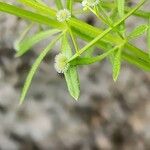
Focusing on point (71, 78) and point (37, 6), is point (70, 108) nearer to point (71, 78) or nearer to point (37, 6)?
point (71, 78)

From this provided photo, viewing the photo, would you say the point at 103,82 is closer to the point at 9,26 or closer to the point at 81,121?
the point at 81,121

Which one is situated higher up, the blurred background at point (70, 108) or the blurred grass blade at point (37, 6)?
the blurred background at point (70, 108)

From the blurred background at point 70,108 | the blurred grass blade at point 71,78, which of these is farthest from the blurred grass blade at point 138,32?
the blurred background at point 70,108

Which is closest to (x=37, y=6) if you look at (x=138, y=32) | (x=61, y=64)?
(x=61, y=64)

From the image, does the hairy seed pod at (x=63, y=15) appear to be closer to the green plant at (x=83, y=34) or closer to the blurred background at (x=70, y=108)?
the green plant at (x=83, y=34)

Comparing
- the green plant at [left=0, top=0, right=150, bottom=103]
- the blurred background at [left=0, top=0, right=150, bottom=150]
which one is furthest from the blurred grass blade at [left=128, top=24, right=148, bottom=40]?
the blurred background at [left=0, top=0, right=150, bottom=150]

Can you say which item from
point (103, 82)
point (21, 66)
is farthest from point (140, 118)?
point (21, 66)

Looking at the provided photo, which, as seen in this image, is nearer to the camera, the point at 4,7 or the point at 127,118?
the point at 4,7
